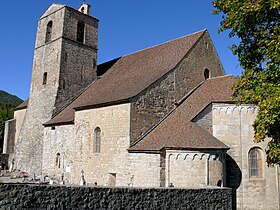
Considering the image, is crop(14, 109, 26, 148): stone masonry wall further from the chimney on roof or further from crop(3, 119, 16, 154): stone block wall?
the chimney on roof

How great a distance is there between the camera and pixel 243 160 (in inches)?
574

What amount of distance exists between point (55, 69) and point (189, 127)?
12.9 m

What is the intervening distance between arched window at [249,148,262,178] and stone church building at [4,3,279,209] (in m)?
0.05

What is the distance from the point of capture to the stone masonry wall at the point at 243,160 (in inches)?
562

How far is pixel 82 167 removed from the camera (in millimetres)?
17719

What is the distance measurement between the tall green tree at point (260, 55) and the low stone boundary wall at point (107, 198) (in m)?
2.52

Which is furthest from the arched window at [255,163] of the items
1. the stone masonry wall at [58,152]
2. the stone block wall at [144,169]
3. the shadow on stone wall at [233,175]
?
the stone masonry wall at [58,152]

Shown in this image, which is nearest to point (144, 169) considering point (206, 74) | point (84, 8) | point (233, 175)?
point (233, 175)

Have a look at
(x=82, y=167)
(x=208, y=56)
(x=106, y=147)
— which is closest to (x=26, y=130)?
(x=82, y=167)

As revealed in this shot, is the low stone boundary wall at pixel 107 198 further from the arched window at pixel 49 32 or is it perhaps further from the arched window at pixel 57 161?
the arched window at pixel 49 32

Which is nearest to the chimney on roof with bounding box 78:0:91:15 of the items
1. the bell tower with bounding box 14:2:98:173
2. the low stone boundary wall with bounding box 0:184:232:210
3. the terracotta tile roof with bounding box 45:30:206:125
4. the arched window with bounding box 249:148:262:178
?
the bell tower with bounding box 14:2:98:173

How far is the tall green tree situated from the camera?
8.41m

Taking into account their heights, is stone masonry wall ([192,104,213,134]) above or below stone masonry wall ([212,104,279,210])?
above

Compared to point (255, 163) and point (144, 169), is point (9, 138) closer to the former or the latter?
point (144, 169)
